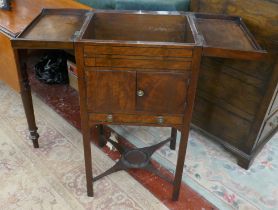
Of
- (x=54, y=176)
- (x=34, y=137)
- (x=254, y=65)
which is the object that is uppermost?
(x=254, y=65)

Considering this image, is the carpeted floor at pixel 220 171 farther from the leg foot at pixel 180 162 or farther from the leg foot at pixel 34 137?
the leg foot at pixel 34 137

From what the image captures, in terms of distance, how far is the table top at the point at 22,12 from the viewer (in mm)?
1702

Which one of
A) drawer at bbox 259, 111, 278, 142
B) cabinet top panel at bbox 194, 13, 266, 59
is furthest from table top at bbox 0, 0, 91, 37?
drawer at bbox 259, 111, 278, 142

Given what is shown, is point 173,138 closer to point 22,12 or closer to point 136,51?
point 136,51

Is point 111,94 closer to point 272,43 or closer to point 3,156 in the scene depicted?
point 272,43

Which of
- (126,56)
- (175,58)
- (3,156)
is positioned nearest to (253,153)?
(175,58)

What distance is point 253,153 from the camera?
1.78 m

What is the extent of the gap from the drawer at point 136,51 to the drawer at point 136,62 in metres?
0.02

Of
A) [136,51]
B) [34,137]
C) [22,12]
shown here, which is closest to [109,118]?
[136,51]

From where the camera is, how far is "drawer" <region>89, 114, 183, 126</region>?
Answer: 1270 millimetres

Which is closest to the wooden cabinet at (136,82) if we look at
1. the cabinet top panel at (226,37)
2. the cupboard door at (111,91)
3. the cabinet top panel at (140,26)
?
the cupboard door at (111,91)

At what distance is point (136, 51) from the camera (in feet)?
3.62

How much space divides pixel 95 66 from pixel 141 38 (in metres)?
0.39

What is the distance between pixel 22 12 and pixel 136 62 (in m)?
1.21
